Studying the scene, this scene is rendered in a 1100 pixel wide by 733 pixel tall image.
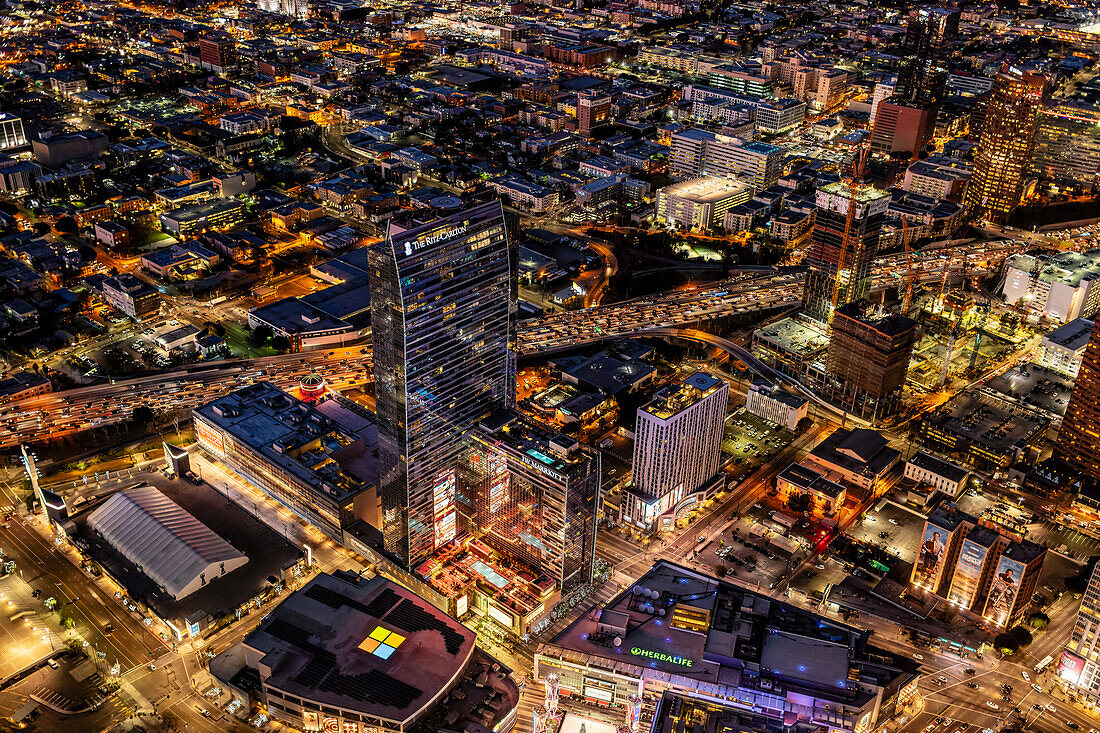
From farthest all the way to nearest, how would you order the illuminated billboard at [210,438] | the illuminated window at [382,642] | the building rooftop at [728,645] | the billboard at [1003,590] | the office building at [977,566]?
the illuminated billboard at [210,438], the office building at [977,566], the billboard at [1003,590], the illuminated window at [382,642], the building rooftop at [728,645]

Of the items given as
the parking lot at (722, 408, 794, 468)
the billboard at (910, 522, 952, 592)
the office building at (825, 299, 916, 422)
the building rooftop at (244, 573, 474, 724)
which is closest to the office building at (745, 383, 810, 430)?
the parking lot at (722, 408, 794, 468)

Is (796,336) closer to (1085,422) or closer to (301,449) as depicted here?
(1085,422)

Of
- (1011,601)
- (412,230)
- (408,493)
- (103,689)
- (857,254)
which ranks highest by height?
(412,230)

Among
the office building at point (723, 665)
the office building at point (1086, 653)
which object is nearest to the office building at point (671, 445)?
the office building at point (723, 665)

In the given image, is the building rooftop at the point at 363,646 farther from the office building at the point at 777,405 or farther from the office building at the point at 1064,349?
the office building at the point at 1064,349

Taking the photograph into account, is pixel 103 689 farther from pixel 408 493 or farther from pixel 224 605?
pixel 408 493

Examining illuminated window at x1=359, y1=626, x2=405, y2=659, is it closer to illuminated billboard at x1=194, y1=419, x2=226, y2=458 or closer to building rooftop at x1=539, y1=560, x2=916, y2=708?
building rooftop at x1=539, y1=560, x2=916, y2=708

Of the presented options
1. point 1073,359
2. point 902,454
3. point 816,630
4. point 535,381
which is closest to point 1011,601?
point 816,630
